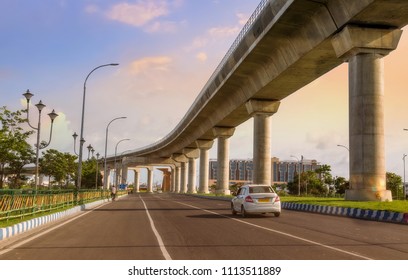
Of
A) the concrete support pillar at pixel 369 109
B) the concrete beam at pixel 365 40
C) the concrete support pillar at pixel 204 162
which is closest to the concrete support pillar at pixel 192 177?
the concrete support pillar at pixel 204 162

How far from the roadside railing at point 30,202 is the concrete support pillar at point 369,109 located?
17640mm

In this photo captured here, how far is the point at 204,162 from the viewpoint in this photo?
272 feet

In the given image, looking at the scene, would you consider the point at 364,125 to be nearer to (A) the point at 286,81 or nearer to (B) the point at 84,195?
(A) the point at 286,81

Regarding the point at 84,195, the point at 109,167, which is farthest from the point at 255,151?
the point at 109,167

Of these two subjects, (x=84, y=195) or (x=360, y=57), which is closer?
(x=360, y=57)

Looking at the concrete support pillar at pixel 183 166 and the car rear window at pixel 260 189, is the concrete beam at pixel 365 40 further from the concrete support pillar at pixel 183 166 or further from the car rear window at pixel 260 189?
the concrete support pillar at pixel 183 166

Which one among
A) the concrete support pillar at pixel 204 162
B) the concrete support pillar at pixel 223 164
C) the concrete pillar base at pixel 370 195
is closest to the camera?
the concrete pillar base at pixel 370 195

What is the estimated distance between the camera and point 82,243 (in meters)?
11.5

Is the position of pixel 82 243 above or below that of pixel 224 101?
below

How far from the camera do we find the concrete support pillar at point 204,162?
82500 millimetres

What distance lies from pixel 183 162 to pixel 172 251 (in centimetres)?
10747

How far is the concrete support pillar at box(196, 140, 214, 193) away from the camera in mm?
82500

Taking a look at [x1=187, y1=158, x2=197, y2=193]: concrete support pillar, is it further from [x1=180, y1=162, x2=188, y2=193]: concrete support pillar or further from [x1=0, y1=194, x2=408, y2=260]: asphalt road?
[x1=0, y1=194, x2=408, y2=260]: asphalt road

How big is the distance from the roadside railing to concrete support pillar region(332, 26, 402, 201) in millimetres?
17640
